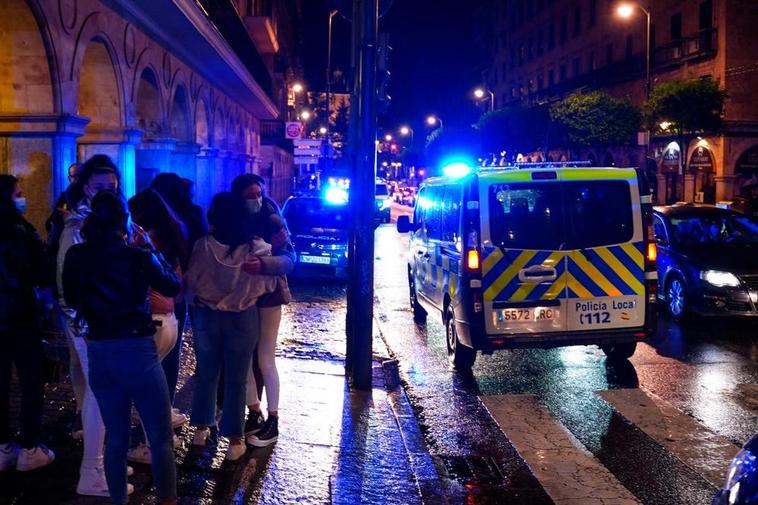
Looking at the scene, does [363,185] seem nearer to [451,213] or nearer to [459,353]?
[451,213]

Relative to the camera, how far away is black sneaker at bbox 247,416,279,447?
19.2ft

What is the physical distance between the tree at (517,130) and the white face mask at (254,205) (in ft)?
151

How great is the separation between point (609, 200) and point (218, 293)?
439 centimetres

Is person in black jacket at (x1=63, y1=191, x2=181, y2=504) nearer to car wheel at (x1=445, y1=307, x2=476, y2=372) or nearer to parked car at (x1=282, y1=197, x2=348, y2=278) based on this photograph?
car wheel at (x1=445, y1=307, x2=476, y2=372)

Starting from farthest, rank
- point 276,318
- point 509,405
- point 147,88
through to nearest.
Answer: point 147,88
point 509,405
point 276,318

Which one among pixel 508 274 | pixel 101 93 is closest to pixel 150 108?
pixel 101 93

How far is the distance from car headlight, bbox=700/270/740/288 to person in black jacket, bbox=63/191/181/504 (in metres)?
8.42

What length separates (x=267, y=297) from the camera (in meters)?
5.63

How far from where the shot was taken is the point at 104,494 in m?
4.73

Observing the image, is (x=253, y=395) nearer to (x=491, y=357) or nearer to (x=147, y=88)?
(x=491, y=357)

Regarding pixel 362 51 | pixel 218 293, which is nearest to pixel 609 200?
pixel 362 51

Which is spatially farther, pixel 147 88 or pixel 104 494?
pixel 147 88

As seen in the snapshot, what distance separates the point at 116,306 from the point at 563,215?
5.11m

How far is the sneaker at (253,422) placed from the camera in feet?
19.9
